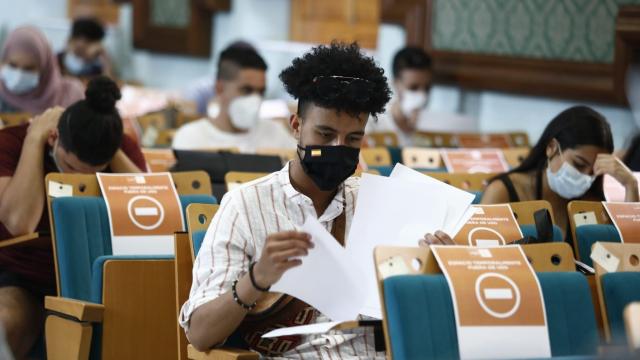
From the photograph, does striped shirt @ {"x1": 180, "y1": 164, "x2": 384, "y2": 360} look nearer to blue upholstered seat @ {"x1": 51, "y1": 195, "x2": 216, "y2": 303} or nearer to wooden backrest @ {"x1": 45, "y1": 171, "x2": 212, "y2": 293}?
blue upholstered seat @ {"x1": 51, "y1": 195, "x2": 216, "y2": 303}

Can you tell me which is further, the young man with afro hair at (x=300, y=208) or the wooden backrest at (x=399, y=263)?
the young man with afro hair at (x=300, y=208)

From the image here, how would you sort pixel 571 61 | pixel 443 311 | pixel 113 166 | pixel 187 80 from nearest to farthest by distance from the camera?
pixel 443 311 < pixel 113 166 < pixel 571 61 < pixel 187 80

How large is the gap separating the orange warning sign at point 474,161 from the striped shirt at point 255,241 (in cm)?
296

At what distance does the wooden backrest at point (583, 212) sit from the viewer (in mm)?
4316

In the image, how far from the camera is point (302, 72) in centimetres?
324

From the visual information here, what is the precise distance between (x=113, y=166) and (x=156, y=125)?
9.95 ft

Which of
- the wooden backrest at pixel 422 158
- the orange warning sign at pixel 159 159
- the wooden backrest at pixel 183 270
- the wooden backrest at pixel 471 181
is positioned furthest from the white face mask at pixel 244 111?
the wooden backrest at pixel 183 270

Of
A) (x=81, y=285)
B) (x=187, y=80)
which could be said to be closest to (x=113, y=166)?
(x=81, y=285)

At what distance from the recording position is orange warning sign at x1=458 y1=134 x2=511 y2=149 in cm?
745

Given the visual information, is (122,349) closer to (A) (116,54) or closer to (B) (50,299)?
(B) (50,299)

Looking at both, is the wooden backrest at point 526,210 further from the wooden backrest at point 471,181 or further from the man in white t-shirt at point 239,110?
the man in white t-shirt at point 239,110

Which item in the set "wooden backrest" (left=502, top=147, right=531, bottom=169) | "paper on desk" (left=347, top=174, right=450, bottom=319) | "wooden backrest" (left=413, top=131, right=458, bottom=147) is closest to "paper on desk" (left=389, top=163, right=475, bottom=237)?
"paper on desk" (left=347, top=174, right=450, bottom=319)

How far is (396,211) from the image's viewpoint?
3.12 m

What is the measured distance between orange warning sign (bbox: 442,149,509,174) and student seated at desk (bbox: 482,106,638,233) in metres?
1.19
